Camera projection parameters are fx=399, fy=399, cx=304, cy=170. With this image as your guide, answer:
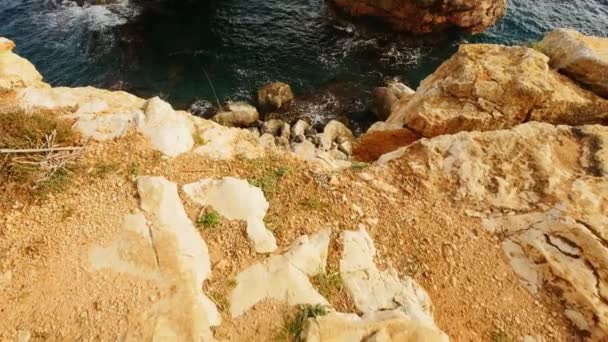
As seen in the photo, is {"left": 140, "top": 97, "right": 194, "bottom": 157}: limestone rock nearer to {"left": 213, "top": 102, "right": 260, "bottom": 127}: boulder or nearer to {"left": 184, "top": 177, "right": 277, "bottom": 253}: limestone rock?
{"left": 184, "top": 177, "right": 277, "bottom": 253}: limestone rock

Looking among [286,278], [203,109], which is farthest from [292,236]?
[203,109]

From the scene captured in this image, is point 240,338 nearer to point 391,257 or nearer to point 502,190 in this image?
point 391,257

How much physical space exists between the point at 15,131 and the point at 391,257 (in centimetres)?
862

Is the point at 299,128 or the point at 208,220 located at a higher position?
the point at 208,220

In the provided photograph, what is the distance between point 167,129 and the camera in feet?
32.9

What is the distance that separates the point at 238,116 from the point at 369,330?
16.0 m

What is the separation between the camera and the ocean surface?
23703 millimetres

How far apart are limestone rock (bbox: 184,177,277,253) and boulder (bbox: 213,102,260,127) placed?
1194cm

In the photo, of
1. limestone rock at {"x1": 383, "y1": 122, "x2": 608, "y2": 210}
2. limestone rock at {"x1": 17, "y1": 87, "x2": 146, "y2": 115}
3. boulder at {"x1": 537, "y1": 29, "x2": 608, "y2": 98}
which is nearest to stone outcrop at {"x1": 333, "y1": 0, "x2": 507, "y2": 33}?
boulder at {"x1": 537, "y1": 29, "x2": 608, "y2": 98}

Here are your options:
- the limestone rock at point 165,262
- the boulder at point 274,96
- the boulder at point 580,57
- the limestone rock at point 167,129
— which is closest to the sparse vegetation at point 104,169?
the limestone rock at point 165,262

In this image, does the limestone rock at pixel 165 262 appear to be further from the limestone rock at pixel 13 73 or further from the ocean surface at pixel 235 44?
the ocean surface at pixel 235 44

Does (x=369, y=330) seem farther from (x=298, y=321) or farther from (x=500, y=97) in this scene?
(x=500, y=97)

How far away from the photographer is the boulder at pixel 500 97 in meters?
12.3

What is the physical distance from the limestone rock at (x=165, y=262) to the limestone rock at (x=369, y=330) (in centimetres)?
172
